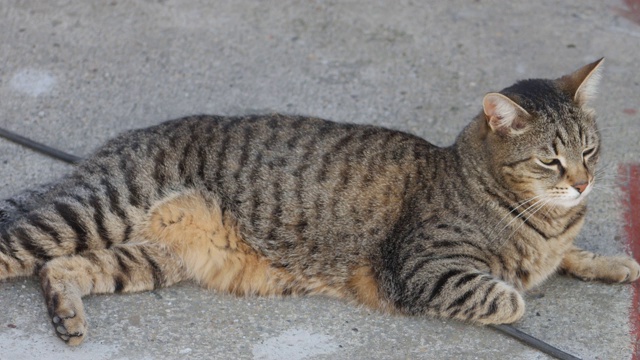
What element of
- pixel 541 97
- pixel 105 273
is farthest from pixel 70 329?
pixel 541 97

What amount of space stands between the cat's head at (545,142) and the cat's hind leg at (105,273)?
1.52m

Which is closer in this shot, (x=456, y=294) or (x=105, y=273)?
(x=456, y=294)

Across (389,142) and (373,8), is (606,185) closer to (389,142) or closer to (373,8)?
(389,142)

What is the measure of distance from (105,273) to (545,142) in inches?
77.6

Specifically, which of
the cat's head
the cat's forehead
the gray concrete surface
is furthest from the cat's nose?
the gray concrete surface

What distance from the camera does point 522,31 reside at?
636 centimetres

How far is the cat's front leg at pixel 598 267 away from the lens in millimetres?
4309

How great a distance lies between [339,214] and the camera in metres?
4.25

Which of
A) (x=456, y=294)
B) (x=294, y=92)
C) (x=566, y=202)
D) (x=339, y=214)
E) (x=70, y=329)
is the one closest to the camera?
(x=70, y=329)

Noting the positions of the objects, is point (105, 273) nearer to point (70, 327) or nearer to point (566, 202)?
point (70, 327)

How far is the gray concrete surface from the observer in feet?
12.9

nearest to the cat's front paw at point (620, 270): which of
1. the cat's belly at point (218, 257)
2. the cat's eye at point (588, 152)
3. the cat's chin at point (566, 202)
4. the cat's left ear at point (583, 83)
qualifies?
the cat's chin at point (566, 202)

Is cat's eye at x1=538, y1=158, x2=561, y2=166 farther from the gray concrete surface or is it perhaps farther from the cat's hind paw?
the cat's hind paw

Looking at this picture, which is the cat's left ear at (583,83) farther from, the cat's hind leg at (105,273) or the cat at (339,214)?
the cat's hind leg at (105,273)
